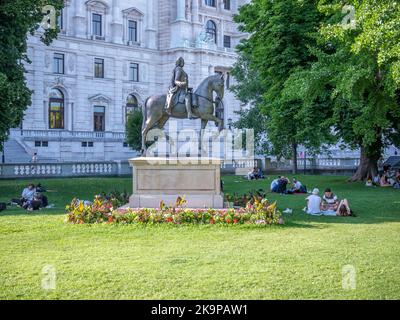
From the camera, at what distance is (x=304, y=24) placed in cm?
2906

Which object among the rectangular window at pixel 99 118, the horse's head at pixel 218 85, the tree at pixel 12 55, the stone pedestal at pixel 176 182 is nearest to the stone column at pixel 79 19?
the rectangular window at pixel 99 118

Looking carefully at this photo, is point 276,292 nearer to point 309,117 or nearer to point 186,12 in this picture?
point 309,117

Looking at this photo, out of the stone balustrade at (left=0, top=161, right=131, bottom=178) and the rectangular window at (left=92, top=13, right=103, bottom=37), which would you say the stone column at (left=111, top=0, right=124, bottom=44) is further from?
the stone balustrade at (left=0, top=161, right=131, bottom=178)

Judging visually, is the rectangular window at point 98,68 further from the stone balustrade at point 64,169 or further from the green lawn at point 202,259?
the green lawn at point 202,259

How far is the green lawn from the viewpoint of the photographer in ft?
29.2

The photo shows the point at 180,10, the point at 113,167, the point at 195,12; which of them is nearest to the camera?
the point at 113,167

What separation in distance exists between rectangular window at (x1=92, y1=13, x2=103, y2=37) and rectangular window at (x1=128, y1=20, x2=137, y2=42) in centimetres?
397

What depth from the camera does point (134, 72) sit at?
209 feet

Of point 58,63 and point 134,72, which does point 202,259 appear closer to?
point 58,63

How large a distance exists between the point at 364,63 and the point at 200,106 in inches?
282

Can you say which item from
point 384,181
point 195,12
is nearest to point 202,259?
point 384,181

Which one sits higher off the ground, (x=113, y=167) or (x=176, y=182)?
(x=113, y=167)

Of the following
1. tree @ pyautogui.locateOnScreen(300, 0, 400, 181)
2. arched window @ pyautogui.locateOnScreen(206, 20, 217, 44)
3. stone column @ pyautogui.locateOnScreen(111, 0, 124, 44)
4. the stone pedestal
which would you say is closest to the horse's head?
the stone pedestal
